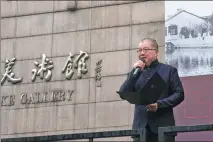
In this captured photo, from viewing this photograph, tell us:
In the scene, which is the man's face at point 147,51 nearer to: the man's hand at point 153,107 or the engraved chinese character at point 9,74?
the man's hand at point 153,107

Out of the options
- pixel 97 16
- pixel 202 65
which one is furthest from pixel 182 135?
pixel 97 16

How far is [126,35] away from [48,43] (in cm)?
159

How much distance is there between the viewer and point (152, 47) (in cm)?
417

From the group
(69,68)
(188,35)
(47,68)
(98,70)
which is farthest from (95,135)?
(47,68)

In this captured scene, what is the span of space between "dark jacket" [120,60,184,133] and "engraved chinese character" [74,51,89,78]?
263 inches

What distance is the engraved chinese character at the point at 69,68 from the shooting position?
10922mm

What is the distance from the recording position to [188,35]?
10148 millimetres

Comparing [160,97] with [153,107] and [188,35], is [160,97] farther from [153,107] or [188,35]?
[188,35]

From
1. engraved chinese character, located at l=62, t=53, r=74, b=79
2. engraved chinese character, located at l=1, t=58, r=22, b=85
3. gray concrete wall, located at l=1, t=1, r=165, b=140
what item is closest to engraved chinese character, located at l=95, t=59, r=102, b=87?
gray concrete wall, located at l=1, t=1, r=165, b=140

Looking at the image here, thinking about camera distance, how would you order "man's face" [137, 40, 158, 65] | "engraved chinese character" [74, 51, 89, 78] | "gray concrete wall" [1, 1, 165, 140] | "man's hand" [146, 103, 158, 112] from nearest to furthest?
"man's hand" [146, 103, 158, 112] < "man's face" [137, 40, 158, 65] < "gray concrete wall" [1, 1, 165, 140] < "engraved chinese character" [74, 51, 89, 78]

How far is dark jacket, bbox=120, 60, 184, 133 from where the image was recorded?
13.2 ft

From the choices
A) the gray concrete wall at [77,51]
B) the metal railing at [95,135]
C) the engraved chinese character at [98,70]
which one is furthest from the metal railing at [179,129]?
the engraved chinese character at [98,70]

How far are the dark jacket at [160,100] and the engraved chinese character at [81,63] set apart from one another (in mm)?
6686

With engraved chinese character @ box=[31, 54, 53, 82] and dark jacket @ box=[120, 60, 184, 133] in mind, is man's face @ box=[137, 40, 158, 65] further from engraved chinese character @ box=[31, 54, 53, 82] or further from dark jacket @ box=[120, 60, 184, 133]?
engraved chinese character @ box=[31, 54, 53, 82]
